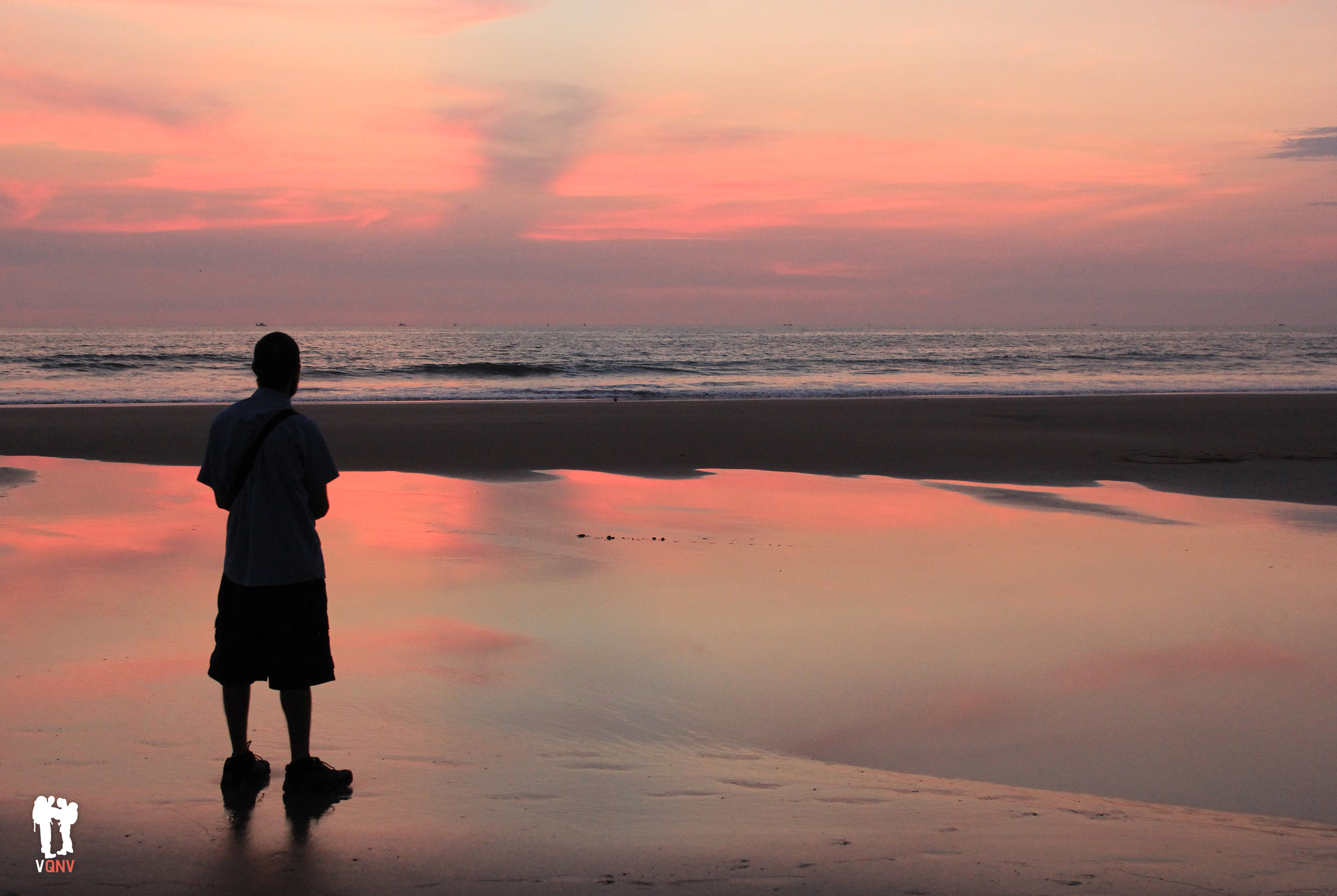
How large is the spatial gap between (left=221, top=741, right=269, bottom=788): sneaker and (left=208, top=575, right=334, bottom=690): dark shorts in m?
0.25

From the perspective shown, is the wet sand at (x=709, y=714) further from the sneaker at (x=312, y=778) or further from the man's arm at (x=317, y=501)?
the man's arm at (x=317, y=501)

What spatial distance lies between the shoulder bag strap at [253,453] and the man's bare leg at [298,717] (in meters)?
0.69

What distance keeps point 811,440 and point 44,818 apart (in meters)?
12.7

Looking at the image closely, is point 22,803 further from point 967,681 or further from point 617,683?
point 967,681

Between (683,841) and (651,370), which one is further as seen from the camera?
(651,370)

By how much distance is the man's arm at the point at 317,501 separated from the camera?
3.60 metres

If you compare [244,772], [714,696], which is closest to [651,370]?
[714,696]

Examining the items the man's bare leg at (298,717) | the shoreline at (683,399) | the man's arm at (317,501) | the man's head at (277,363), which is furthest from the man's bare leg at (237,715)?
the shoreline at (683,399)

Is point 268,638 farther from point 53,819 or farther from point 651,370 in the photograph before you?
point 651,370

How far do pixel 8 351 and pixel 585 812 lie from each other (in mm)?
55620

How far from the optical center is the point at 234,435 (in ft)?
11.5

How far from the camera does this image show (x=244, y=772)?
3506 mm

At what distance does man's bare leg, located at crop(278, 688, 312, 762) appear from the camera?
3.51 meters

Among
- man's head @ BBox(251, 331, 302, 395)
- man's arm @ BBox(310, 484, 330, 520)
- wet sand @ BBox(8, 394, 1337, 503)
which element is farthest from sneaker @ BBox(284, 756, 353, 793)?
wet sand @ BBox(8, 394, 1337, 503)
